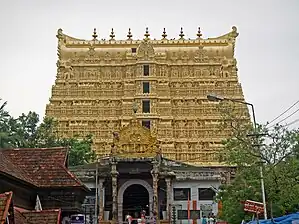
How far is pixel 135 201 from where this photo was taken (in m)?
48.3

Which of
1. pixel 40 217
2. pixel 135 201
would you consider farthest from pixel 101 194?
pixel 40 217

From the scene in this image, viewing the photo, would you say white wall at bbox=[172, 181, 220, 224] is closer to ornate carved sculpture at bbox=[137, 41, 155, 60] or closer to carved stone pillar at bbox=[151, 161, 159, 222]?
carved stone pillar at bbox=[151, 161, 159, 222]

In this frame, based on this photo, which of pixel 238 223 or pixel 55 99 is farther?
pixel 55 99

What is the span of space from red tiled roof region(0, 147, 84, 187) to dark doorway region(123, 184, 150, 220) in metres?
21.5

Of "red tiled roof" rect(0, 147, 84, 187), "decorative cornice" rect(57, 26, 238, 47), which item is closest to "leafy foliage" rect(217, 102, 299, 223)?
"red tiled roof" rect(0, 147, 84, 187)

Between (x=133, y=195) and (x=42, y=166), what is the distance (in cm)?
2292

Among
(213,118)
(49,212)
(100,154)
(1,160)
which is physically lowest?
(49,212)

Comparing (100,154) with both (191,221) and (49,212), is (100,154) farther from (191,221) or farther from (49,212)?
(49,212)

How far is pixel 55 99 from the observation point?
61.8 metres

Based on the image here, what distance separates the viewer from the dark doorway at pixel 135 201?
47.9 metres

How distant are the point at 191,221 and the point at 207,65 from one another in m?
23.8

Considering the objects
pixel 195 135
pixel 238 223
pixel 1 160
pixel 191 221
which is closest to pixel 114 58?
pixel 195 135

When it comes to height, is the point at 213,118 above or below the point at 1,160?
above

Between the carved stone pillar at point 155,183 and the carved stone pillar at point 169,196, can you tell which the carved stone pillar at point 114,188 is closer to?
the carved stone pillar at point 155,183
